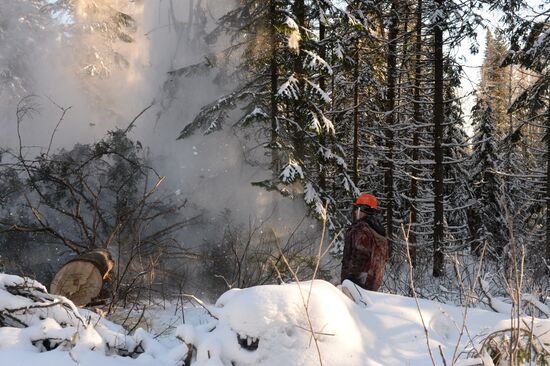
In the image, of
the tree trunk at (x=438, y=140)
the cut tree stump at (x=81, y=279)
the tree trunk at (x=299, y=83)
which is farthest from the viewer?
the tree trunk at (x=438, y=140)

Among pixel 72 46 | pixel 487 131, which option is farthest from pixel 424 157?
pixel 72 46

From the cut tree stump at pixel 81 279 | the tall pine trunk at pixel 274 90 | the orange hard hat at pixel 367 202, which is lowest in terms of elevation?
the cut tree stump at pixel 81 279

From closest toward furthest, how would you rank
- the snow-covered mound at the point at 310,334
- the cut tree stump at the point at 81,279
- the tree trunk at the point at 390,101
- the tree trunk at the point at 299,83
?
the snow-covered mound at the point at 310,334 → the cut tree stump at the point at 81,279 → the tree trunk at the point at 299,83 → the tree trunk at the point at 390,101

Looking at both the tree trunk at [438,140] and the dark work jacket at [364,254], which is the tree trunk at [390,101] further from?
the dark work jacket at [364,254]

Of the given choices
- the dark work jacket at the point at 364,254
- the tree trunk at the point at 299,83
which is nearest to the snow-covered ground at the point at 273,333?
the dark work jacket at the point at 364,254

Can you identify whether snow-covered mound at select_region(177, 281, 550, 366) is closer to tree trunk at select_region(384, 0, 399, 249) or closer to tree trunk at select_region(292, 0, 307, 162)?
tree trunk at select_region(292, 0, 307, 162)

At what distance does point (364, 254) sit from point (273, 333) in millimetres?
2627

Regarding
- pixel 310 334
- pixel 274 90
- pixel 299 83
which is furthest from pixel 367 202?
pixel 274 90

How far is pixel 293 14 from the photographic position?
1022cm

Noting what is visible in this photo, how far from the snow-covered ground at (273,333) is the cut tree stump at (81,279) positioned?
6.60 ft

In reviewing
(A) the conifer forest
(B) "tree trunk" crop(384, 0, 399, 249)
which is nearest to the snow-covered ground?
(A) the conifer forest

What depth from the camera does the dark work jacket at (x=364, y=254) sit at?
4953mm

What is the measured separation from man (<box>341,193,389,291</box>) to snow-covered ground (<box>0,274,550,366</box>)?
150 centimetres

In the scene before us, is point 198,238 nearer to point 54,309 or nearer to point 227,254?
point 227,254
